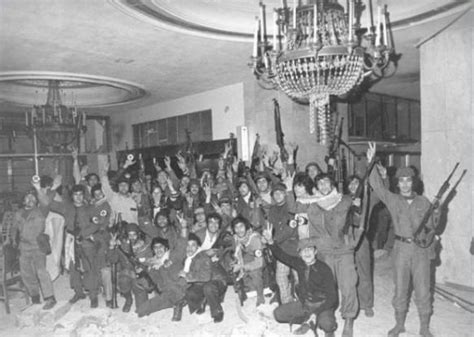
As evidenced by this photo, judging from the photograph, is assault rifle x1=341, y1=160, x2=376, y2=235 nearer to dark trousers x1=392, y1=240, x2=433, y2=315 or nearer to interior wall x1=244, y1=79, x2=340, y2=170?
dark trousers x1=392, y1=240, x2=433, y2=315

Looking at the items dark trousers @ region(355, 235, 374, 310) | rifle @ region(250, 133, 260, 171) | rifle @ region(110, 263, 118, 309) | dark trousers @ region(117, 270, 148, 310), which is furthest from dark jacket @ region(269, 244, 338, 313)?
rifle @ region(250, 133, 260, 171)

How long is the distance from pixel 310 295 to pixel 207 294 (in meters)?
1.17

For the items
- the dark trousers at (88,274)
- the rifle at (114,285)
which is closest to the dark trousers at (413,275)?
the rifle at (114,285)

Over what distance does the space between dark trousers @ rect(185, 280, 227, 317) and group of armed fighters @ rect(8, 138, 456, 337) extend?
0.5 inches

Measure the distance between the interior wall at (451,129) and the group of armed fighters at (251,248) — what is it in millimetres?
761

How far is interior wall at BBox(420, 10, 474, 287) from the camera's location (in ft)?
15.9

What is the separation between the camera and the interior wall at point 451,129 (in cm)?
485

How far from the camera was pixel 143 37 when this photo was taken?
505 cm

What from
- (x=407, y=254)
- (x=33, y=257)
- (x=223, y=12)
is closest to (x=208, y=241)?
(x=33, y=257)

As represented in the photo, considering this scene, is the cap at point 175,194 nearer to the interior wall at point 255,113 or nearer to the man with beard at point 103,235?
the man with beard at point 103,235

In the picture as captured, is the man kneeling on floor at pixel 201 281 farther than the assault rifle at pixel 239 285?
No

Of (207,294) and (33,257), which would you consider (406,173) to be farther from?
(33,257)

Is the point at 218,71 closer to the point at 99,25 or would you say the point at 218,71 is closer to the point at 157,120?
the point at 99,25

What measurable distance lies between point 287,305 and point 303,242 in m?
0.63
